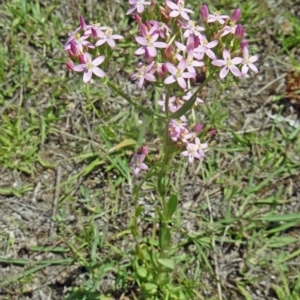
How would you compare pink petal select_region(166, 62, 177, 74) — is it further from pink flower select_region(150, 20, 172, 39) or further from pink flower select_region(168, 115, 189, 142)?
pink flower select_region(168, 115, 189, 142)

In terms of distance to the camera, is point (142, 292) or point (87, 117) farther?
point (87, 117)

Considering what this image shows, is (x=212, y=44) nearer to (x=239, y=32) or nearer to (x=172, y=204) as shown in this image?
(x=239, y=32)

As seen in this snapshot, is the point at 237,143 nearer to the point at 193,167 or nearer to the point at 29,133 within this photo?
the point at 193,167

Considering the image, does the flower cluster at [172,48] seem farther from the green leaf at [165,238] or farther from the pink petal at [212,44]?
the green leaf at [165,238]

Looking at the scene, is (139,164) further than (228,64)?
Yes

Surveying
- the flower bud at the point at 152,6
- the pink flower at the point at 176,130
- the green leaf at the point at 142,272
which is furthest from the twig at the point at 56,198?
the flower bud at the point at 152,6

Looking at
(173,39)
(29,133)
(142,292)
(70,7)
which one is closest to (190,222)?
(142,292)

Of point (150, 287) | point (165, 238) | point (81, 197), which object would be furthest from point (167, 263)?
point (81, 197)
